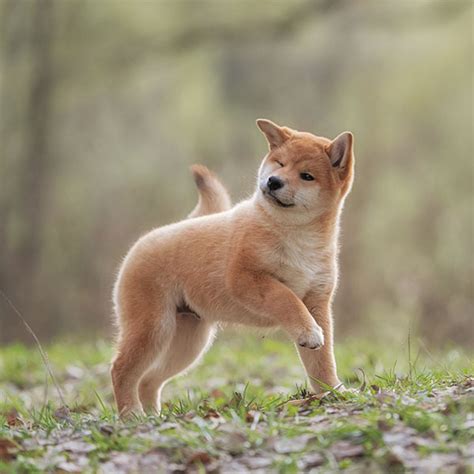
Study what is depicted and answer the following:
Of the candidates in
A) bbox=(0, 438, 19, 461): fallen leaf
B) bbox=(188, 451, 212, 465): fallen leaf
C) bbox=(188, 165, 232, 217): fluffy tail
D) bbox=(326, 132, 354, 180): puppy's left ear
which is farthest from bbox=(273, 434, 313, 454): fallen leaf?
bbox=(188, 165, 232, 217): fluffy tail

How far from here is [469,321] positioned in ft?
47.4

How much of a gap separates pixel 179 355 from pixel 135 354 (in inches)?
20.7

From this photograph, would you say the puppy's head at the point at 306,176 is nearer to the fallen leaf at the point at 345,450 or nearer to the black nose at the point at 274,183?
the black nose at the point at 274,183

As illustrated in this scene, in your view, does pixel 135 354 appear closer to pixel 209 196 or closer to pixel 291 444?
pixel 209 196

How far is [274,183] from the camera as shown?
595 centimetres

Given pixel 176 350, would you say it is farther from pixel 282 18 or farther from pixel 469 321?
pixel 282 18

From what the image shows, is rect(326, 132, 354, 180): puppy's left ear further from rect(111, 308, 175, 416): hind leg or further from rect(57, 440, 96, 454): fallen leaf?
rect(57, 440, 96, 454): fallen leaf

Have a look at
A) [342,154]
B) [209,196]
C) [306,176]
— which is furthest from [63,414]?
[342,154]

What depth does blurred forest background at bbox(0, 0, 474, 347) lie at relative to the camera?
736 inches

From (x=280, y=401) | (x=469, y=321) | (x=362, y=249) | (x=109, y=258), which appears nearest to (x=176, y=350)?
(x=280, y=401)

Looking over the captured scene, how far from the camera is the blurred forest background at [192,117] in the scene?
18.7 metres

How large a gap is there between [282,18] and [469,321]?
8084 millimetres

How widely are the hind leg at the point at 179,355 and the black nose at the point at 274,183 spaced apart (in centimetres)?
121

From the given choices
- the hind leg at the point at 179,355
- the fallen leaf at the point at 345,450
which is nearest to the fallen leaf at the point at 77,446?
the fallen leaf at the point at 345,450
